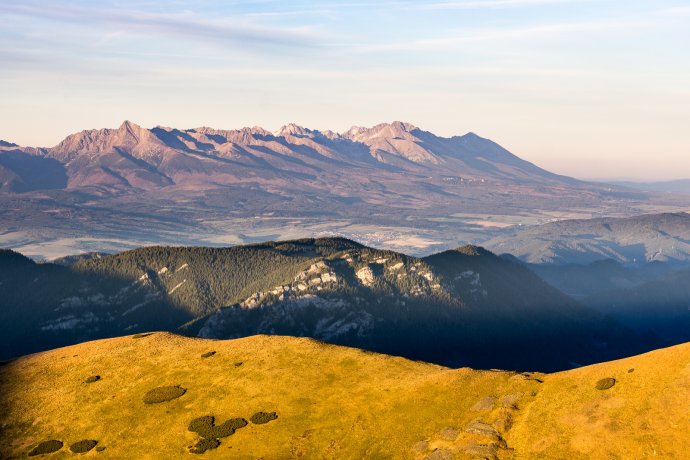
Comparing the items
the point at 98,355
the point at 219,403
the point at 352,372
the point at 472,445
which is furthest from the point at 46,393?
the point at 472,445

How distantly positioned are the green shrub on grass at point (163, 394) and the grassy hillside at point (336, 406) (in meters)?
0.91

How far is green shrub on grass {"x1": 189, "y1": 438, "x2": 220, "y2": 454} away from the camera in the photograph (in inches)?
3482

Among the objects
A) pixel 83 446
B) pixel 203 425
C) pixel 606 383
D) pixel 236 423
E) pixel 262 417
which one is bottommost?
pixel 83 446

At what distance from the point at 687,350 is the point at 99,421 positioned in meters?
79.9

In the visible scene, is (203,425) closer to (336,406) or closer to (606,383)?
(336,406)

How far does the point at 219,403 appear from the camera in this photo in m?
103

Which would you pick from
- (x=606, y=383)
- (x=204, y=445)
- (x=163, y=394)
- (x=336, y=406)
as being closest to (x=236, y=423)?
(x=204, y=445)

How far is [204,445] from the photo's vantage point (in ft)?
294

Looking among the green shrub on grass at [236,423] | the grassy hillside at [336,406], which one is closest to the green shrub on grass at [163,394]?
the grassy hillside at [336,406]

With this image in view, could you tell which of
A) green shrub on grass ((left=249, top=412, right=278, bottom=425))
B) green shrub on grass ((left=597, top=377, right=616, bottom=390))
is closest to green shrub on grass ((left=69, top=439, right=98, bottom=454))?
green shrub on grass ((left=249, top=412, right=278, bottom=425))

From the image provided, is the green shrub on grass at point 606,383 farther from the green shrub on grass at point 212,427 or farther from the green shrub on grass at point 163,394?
the green shrub on grass at point 163,394

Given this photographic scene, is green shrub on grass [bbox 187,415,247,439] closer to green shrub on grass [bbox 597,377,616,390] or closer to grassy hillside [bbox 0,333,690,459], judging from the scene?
grassy hillside [bbox 0,333,690,459]

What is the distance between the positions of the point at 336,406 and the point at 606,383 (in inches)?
1403

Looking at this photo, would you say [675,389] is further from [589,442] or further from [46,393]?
[46,393]
